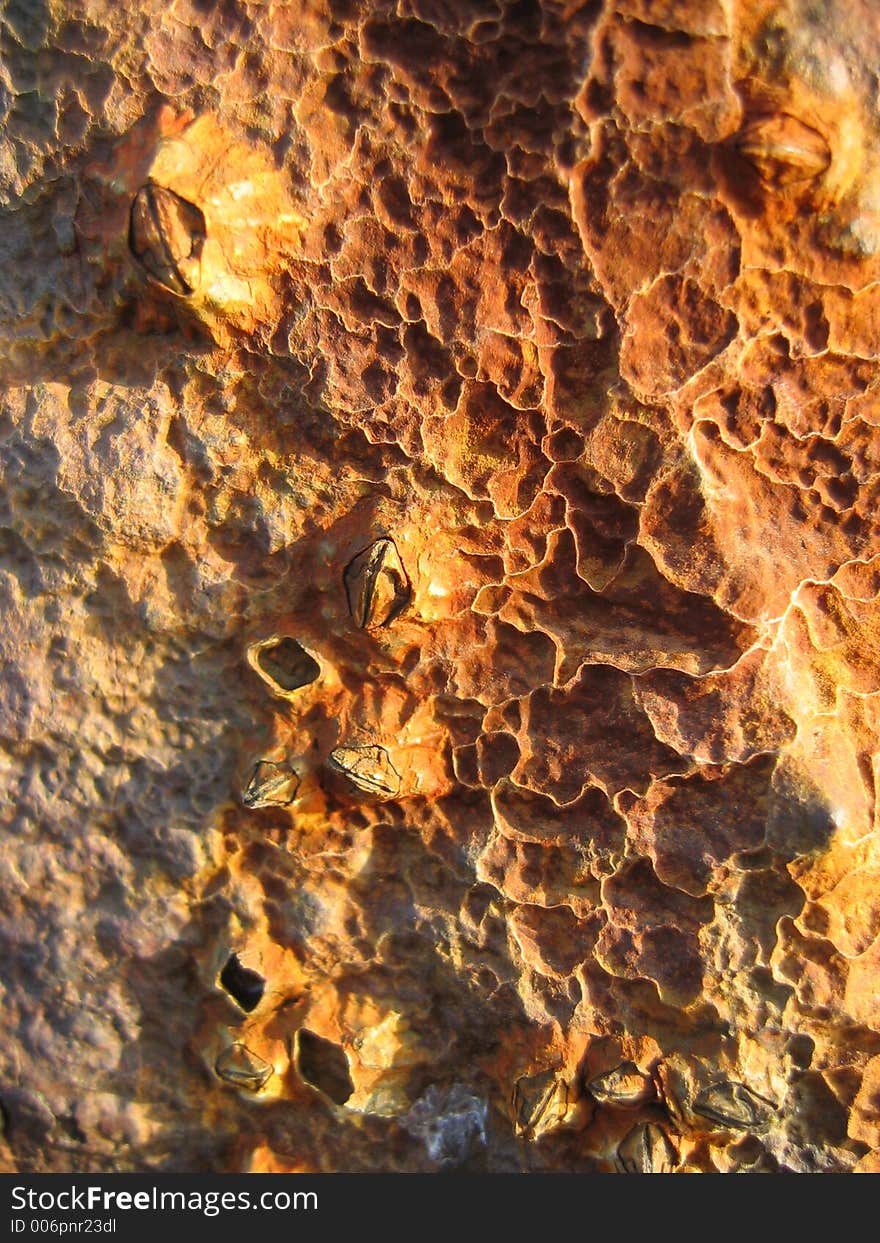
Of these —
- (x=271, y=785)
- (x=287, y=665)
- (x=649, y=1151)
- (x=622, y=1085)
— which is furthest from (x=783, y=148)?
(x=649, y=1151)

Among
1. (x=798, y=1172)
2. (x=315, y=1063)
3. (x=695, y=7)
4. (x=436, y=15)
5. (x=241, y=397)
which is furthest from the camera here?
(x=315, y=1063)

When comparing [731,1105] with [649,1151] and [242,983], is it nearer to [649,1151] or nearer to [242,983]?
[649,1151]

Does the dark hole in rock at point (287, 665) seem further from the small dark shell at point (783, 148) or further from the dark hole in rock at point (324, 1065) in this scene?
the small dark shell at point (783, 148)

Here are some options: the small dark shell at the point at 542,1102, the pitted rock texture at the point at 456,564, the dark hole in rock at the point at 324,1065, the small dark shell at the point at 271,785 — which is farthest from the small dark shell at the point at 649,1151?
the small dark shell at the point at 271,785

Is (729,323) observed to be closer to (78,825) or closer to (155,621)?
(155,621)

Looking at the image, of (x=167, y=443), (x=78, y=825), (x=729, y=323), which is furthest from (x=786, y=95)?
(x=78, y=825)

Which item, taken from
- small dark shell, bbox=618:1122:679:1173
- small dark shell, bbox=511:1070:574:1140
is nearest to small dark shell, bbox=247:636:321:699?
small dark shell, bbox=511:1070:574:1140

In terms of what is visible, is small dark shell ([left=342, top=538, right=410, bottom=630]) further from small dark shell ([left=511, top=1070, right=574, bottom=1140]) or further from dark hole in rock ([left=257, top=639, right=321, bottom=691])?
small dark shell ([left=511, top=1070, right=574, bottom=1140])
